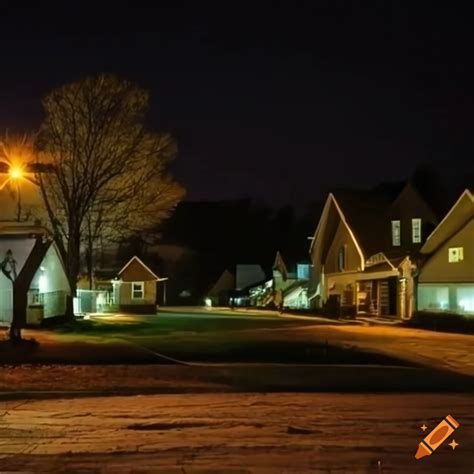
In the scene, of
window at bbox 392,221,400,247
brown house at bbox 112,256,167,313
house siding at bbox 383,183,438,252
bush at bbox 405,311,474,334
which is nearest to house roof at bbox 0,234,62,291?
bush at bbox 405,311,474,334

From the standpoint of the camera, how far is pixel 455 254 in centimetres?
4353

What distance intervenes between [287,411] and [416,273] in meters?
34.5

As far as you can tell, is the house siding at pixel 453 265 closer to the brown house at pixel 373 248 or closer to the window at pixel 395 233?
the brown house at pixel 373 248

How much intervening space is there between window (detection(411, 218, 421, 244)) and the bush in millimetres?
11753

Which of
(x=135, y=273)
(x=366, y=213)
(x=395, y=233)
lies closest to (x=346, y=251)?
(x=366, y=213)

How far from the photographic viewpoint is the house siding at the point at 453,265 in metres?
42.5

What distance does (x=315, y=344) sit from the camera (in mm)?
25641

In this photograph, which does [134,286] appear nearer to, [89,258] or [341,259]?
[89,258]

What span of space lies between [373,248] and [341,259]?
4.98 metres

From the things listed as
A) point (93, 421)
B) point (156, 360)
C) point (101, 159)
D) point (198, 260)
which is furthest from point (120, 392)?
point (198, 260)

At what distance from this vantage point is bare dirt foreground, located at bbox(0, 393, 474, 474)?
27.2 ft

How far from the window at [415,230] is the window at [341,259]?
235 inches

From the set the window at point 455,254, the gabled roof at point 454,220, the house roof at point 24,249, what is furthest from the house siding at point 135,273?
the window at point 455,254

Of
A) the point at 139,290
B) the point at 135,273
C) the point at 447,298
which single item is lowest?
the point at 447,298
